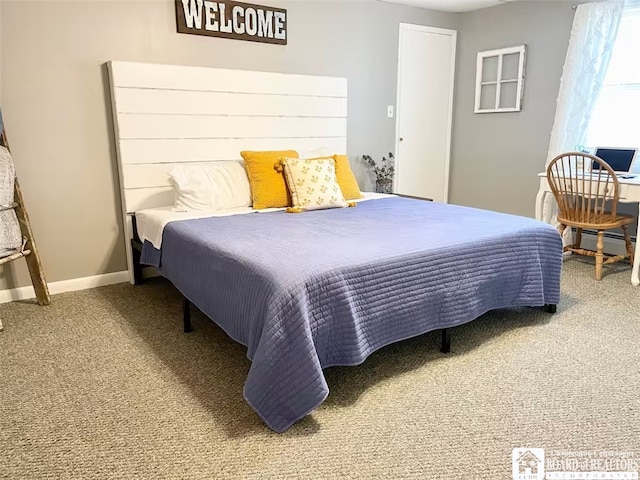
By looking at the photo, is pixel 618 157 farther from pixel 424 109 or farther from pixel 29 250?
pixel 29 250

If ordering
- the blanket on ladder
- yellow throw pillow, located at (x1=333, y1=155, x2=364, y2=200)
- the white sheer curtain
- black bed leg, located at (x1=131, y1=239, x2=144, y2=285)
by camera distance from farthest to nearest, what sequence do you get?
the white sheer curtain
yellow throw pillow, located at (x1=333, y1=155, x2=364, y2=200)
black bed leg, located at (x1=131, y1=239, x2=144, y2=285)
the blanket on ladder

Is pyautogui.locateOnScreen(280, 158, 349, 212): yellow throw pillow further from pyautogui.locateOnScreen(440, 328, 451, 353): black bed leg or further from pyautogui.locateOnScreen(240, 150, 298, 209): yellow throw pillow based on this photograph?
pyautogui.locateOnScreen(440, 328, 451, 353): black bed leg

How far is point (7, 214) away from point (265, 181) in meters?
1.48

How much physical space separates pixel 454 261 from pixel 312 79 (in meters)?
2.18

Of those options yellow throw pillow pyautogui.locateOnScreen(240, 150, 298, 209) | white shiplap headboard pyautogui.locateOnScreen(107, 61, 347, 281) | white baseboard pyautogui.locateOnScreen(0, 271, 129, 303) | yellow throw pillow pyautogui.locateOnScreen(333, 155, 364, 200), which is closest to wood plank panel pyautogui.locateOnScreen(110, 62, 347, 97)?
white shiplap headboard pyautogui.locateOnScreen(107, 61, 347, 281)

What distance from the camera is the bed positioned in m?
1.69

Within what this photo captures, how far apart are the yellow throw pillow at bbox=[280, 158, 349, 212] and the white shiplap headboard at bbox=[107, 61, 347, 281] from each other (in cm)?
53

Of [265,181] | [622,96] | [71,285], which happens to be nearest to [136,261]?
[71,285]

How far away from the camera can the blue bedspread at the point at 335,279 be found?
167cm

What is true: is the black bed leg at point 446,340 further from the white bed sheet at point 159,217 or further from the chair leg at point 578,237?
the chair leg at point 578,237

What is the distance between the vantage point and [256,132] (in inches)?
140

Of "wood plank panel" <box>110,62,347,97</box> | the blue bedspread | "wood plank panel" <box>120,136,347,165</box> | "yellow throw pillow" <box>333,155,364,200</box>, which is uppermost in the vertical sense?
"wood plank panel" <box>110,62,347,97</box>

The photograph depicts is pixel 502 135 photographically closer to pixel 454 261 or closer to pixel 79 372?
pixel 454 261

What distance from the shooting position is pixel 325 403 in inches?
73.7
